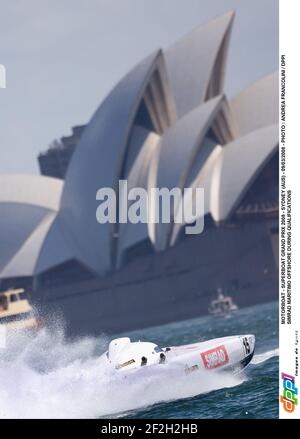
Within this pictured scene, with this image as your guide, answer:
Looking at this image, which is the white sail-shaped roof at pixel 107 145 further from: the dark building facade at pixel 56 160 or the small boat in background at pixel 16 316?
the small boat in background at pixel 16 316

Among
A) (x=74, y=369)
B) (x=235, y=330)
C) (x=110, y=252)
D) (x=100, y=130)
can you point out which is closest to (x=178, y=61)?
(x=100, y=130)

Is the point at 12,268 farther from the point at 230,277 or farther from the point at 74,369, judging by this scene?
the point at 74,369

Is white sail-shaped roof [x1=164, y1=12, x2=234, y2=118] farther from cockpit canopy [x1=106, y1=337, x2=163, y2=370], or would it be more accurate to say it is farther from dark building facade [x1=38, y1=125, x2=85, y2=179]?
cockpit canopy [x1=106, y1=337, x2=163, y2=370]

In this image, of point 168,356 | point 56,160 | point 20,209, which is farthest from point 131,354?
point 56,160

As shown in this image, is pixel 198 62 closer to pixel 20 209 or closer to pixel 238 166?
pixel 238 166

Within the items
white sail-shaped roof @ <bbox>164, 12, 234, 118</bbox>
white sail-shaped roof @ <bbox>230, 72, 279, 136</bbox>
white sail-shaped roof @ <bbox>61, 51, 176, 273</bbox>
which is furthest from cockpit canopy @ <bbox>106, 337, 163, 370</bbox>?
white sail-shaped roof @ <bbox>230, 72, 279, 136</bbox>

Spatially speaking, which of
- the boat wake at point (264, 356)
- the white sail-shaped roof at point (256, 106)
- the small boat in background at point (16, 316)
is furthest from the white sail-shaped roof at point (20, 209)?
the boat wake at point (264, 356)
